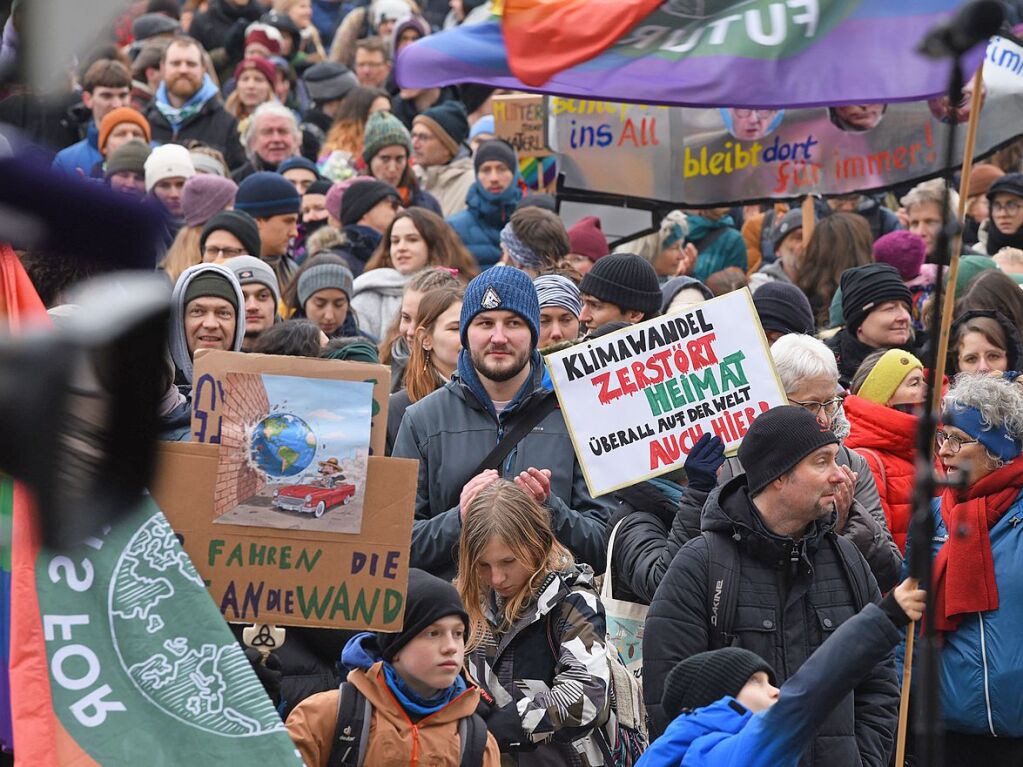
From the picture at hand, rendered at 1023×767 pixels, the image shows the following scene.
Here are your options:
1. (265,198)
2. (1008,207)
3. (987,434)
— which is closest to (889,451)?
(987,434)

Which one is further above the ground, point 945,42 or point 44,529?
point 945,42

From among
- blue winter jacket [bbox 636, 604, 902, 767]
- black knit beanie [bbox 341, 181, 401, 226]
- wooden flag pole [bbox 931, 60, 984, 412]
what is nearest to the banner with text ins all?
blue winter jacket [bbox 636, 604, 902, 767]

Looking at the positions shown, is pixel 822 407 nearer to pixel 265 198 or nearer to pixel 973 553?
pixel 973 553

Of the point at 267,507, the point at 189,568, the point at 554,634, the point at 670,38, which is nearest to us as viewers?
the point at 189,568

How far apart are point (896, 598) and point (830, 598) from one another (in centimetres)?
102

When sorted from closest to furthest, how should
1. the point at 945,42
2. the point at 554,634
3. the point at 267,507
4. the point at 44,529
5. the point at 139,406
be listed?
the point at 44,529 → the point at 139,406 → the point at 945,42 → the point at 267,507 → the point at 554,634

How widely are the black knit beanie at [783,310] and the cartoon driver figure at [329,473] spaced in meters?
2.89

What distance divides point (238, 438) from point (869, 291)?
3704mm

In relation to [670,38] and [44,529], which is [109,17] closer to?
[44,529]

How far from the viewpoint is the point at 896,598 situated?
14.5 ft

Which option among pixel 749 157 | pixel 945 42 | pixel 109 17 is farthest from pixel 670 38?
pixel 109 17

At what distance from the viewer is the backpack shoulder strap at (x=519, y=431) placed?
6.23 meters

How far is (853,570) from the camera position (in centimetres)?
550

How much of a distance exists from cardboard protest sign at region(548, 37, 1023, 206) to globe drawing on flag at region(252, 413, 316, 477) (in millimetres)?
4594
